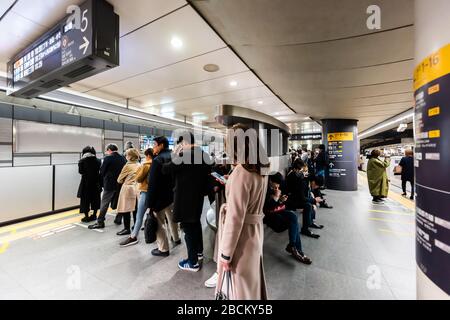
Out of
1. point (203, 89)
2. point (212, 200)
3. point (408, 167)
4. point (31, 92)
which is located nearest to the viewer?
point (212, 200)

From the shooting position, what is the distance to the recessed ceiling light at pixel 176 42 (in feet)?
7.57

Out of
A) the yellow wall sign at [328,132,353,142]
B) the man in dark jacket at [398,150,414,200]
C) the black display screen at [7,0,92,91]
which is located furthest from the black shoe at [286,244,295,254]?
the yellow wall sign at [328,132,353,142]

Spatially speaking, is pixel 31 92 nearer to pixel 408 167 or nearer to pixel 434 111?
pixel 434 111

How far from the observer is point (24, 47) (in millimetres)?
2557

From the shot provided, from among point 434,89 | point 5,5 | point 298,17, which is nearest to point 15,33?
point 5,5

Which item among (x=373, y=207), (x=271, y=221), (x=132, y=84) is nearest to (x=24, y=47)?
(x=132, y=84)

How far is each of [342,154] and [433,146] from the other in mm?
7232

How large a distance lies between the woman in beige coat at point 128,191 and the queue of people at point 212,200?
0.05ft

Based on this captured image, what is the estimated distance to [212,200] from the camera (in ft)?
8.55

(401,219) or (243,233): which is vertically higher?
(243,233)

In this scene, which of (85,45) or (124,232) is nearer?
(85,45)

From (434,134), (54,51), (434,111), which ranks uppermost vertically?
(54,51)

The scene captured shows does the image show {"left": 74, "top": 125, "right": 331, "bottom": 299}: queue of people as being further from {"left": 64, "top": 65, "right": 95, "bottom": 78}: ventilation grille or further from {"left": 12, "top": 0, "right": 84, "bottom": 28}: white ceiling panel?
{"left": 12, "top": 0, "right": 84, "bottom": 28}: white ceiling panel

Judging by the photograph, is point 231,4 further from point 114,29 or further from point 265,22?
point 114,29
